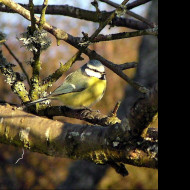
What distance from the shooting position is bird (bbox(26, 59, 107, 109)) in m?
2.96

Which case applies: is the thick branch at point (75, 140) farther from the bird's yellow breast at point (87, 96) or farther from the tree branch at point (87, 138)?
the bird's yellow breast at point (87, 96)

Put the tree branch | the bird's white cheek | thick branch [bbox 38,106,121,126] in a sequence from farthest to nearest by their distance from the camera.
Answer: the bird's white cheek
thick branch [bbox 38,106,121,126]
the tree branch

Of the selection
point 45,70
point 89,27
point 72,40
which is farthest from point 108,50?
point 72,40

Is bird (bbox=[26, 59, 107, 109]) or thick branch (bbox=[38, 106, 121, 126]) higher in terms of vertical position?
bird (bbox=[26, 59, 107, 109])

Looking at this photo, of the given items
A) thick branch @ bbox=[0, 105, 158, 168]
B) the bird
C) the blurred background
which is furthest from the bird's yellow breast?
the blurred background

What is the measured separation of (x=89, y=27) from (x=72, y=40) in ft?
21.3

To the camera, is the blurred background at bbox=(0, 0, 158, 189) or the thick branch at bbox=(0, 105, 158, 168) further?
the blurred background at bbox=(0, 0, 158, 189)

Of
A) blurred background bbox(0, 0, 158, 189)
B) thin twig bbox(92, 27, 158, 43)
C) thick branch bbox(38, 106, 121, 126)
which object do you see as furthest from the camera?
blurred background bbox(0, 0, 158, 189)

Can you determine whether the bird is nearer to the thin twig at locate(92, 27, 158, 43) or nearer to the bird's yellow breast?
the bird's yellow breast

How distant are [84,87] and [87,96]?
0.09m

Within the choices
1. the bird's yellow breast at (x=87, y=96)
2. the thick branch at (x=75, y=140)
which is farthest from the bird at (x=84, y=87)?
the thick branch at (x=75, y=140)

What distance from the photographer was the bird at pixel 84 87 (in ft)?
9.72
